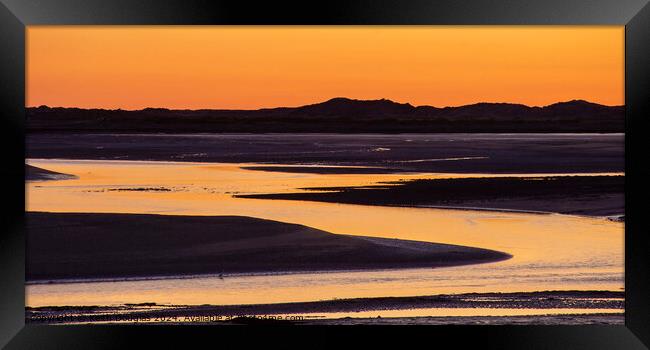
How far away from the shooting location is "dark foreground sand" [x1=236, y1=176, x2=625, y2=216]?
287 inches

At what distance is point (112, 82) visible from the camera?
7539 mm

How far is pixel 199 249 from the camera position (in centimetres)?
632

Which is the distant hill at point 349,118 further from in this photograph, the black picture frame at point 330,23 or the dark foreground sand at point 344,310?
the black picture frame at point 330,23

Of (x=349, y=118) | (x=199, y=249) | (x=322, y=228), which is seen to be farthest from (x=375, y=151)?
(x=199, y=249)

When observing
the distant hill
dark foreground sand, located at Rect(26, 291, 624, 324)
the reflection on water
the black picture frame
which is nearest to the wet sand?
the reflection on water

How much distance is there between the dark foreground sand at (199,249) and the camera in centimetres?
605

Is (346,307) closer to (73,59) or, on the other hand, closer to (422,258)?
(422,258)

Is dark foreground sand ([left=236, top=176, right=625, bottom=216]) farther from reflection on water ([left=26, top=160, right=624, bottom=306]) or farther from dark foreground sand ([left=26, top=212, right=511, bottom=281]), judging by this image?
dark foreground sand ([left=26, top=212, right=511, bottom=281])

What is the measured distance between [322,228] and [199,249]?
35.7 inches

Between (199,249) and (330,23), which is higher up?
(330,23)

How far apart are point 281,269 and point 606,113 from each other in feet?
10.9

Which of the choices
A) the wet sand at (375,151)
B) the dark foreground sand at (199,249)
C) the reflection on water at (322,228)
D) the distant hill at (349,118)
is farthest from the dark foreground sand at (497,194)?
the dark foreground sand at (199,249)

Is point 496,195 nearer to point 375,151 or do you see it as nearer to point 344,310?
point 375,151

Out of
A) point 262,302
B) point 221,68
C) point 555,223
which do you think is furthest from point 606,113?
point 262,302
